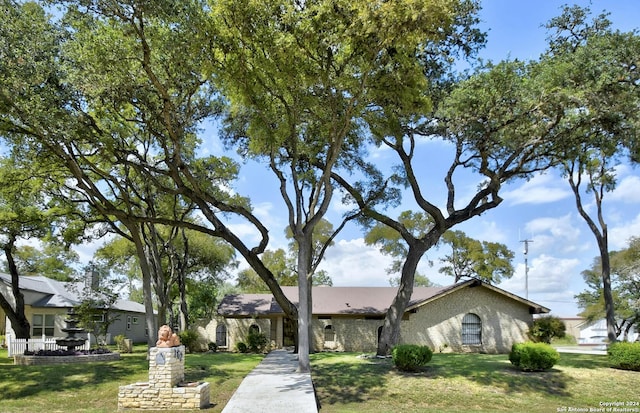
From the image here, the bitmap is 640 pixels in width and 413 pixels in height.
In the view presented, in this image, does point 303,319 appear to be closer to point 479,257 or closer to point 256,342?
point 256,342

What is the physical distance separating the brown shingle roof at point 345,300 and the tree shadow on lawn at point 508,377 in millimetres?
10450

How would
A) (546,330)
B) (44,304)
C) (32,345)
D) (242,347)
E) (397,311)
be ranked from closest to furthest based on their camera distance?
(397,311), (32,345), (546,330), (242,347), (44,304)

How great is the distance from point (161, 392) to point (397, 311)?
9.64m

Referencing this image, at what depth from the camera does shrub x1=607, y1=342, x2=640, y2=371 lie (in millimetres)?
15159

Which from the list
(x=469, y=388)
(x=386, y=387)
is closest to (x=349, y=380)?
(x=386, y=387)

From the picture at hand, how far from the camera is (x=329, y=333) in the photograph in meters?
28.5

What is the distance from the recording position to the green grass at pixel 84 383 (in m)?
12.1

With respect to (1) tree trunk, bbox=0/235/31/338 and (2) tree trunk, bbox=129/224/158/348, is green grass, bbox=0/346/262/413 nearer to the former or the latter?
(2) tree trunk, bbox=129/224/158/348

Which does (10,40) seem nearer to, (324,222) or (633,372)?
(633,372)

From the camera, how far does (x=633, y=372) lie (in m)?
15.0

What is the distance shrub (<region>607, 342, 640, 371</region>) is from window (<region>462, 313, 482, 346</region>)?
11.8 metres

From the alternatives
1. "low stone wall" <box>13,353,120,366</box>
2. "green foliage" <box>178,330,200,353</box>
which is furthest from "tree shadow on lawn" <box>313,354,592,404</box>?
"green foliage" <box>178,330,200,353</box>

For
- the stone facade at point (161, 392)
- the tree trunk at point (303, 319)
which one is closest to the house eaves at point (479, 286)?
the tree trunk at point (303, 319)

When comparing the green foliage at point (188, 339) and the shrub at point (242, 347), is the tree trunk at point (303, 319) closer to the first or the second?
the green foliage at point (188, 339)
